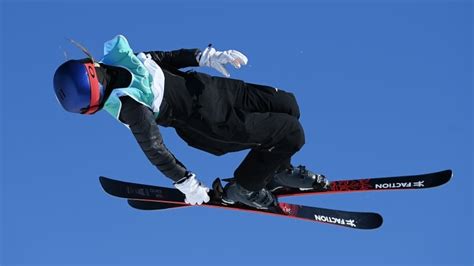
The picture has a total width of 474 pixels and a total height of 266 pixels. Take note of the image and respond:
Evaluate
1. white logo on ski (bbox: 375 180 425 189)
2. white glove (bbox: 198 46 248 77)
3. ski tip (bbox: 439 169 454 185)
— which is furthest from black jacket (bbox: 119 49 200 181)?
ski tip (bbox: 439 169 454 185)

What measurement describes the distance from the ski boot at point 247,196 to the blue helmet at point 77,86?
9.11 feet

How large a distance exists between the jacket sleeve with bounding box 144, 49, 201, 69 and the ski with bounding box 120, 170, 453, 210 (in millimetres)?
2962

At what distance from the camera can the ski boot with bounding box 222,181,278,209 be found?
30.6 feet

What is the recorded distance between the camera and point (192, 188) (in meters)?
7.88

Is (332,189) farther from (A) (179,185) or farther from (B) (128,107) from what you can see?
(B) (128,107)

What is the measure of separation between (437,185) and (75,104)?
5616mm

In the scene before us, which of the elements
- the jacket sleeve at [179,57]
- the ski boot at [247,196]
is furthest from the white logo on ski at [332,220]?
the jacket sleeve at [179,57]

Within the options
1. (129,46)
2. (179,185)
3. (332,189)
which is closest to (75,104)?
(129,46)

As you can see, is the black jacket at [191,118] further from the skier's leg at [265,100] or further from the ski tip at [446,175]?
the ski tip at [446,175]

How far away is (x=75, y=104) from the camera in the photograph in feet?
22.9

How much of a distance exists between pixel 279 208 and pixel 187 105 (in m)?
3.24

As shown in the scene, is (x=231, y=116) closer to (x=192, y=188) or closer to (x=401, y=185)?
(x=192, y=188)

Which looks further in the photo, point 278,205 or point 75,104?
point 278,205

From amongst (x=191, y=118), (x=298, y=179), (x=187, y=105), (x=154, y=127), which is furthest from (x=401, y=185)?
(x=154, y=127)
